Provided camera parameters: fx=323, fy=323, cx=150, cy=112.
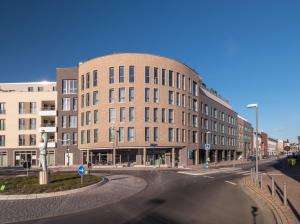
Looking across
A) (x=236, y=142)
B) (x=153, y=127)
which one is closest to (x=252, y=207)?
(x=153, y=127)

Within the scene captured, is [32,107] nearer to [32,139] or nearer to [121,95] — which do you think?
[32,139]

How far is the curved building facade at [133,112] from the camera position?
1924 inches

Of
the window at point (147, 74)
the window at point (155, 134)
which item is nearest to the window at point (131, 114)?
the window at point (155, 134)

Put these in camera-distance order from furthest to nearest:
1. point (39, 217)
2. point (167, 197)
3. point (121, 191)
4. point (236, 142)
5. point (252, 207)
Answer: point (236, 142)
point (121, 191)
point (167, 197)
point (252, 207)
point (39, 217)

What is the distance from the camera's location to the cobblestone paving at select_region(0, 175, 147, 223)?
1289 cm

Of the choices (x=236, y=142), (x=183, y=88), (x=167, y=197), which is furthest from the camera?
(x=236, y=142)

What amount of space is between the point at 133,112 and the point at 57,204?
113ft

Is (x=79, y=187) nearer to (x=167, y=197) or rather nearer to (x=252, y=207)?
(x=167, y=197)

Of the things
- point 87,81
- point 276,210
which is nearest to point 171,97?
point 87,81

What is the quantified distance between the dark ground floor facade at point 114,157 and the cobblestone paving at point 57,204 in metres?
29.7

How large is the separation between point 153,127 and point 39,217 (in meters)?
37.2

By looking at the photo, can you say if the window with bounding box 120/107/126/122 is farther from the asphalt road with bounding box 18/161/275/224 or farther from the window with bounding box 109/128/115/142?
the asphalt road with bounding box 18/161/275/224

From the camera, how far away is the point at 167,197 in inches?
668

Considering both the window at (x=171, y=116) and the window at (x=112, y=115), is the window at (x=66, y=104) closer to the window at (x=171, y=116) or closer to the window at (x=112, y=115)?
the window at (x=112, y=115)
